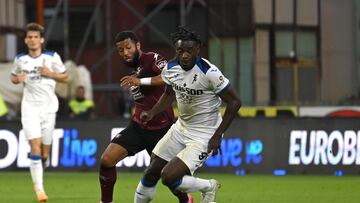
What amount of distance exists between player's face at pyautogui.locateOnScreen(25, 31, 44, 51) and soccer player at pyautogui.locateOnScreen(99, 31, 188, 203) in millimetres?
2801

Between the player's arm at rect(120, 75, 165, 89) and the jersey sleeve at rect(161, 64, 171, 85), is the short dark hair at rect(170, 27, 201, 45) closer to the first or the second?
the jersey sleeve at rect(161, 64, 171, 85)

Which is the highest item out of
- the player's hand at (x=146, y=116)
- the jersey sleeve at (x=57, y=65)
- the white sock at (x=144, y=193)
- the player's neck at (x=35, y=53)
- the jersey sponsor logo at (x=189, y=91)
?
the player's neck at (x=35, y=53)

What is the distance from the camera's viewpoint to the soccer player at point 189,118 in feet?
40.3

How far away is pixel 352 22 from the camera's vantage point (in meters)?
29.6

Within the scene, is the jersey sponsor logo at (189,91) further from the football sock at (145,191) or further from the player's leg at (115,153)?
the player's leg at (115,153)

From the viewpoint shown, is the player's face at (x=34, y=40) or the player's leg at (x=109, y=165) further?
the player's face at (x=34, y=40)

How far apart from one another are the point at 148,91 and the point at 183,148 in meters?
1.08

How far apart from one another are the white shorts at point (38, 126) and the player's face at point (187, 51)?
14.5 feet

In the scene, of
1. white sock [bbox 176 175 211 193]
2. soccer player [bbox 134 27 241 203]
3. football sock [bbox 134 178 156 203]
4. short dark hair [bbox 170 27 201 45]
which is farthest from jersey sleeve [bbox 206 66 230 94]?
football sock [bbox 134 178 156 203]

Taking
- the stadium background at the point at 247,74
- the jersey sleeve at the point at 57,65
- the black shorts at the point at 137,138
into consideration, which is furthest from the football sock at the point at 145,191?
the jersey sleeve at the point at 57,65

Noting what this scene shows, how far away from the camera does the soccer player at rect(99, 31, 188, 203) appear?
1342 cm

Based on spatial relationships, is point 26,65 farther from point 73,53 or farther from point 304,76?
point 73,53

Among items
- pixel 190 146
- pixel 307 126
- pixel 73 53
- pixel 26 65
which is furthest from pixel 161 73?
pixel 73 53

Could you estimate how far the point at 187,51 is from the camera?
40.1 feet
